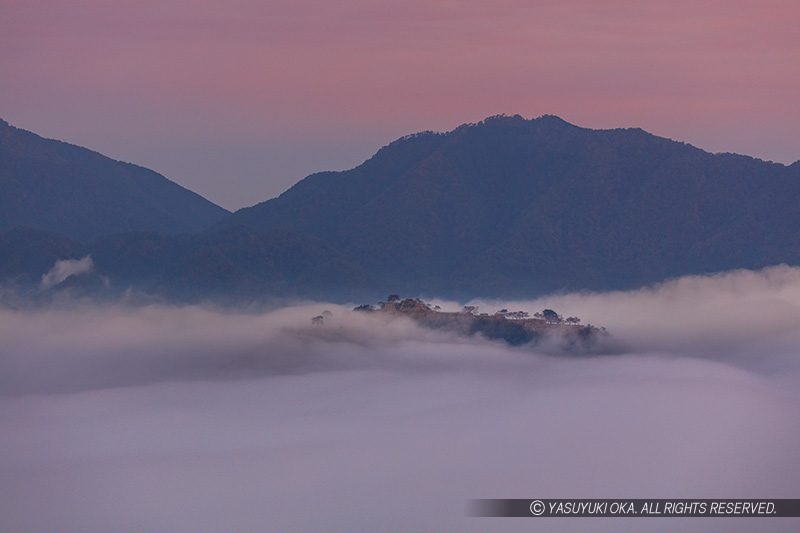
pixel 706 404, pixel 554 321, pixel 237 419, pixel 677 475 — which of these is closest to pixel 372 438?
pixel 237 419

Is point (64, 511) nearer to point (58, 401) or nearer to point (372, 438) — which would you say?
point (372, 438)

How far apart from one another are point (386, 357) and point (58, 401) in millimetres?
32764

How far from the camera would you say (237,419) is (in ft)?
503

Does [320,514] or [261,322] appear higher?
[261,322]

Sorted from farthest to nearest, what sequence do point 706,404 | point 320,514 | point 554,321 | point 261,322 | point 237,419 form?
point 261,322 < point 554,321 < point 237,419 < point 706,404 < point 320,514

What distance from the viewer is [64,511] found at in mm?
112312

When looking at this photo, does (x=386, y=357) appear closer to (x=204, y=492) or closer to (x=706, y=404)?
(x=706, y=404)

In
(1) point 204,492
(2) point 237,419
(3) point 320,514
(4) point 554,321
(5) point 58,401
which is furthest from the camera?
(4) point 554,321

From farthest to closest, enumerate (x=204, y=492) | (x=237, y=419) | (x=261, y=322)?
(x=261, y=322), (x=237, y=419), (x=204, y=492)

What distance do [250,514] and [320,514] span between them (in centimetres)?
615

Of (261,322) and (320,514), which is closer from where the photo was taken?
(320,514)

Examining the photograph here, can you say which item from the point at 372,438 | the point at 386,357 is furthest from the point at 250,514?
the point at 386,357

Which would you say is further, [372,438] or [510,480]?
[372,438]

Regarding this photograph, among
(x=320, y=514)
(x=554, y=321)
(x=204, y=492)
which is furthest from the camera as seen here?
(x=554, y=321)
